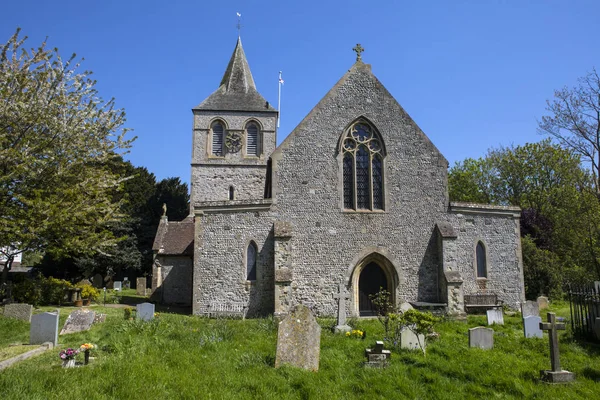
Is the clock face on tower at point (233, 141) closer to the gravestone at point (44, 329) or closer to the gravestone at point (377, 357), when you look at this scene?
the gravestone at point (44, 329)

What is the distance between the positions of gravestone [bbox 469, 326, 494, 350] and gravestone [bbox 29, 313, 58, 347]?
33.5 feet

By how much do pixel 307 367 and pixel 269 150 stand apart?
26.4m

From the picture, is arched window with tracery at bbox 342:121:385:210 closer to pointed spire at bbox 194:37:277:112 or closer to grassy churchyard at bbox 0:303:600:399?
grassy churchyard at bbox 0:303:600:399

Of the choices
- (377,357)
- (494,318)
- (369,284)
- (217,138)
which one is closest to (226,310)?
(369,284)

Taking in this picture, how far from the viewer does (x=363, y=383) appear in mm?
7629

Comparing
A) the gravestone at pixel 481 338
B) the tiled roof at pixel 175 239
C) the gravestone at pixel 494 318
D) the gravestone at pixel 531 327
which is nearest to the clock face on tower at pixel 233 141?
the tiled roof at pixel 175 239

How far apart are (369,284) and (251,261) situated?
4902mm

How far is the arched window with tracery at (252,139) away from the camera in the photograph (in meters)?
34.0

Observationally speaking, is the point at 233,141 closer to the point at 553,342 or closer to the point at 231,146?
the point at 231,146

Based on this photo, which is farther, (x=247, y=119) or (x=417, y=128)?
(x=247, y=119)

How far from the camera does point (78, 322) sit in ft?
43.3

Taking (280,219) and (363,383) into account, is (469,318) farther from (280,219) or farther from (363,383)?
(363,383)

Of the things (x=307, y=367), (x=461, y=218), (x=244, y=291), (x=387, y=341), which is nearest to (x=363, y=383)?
(x=307, y=367)

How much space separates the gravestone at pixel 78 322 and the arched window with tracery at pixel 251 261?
19.4ft
